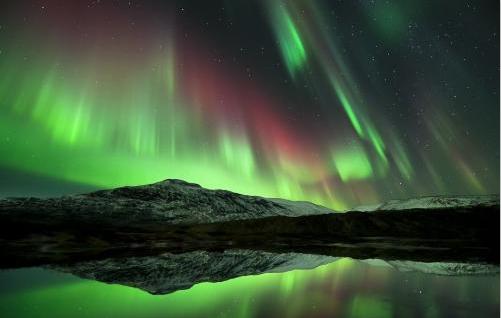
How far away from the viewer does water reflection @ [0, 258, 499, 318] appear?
7297mm

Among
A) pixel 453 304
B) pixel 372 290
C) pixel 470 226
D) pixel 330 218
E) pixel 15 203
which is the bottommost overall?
pixel 453 304

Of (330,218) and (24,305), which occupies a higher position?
(330,218)

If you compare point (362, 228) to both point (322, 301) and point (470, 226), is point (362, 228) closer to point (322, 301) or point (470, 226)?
point (470, 226)

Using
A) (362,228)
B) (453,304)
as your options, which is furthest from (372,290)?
(362,228)

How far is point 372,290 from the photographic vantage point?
10.3 metres

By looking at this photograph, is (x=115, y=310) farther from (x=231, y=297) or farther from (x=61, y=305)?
(x=231, y=297)

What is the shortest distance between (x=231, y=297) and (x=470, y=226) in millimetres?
78065

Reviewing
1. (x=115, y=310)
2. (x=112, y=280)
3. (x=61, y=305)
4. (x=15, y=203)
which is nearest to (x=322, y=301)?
(x=115, y=310)

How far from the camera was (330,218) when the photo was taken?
285ft

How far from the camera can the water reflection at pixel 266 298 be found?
7297 mm

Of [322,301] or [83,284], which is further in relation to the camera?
[83,284]

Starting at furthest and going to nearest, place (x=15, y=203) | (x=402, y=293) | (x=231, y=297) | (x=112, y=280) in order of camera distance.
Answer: (x=15, y=203) → (x=112, y=280) → (x=402, y=293) → (x=231, y=297)

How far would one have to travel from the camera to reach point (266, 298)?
880cm

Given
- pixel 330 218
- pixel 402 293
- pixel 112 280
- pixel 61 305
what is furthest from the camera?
pixel 330 218
